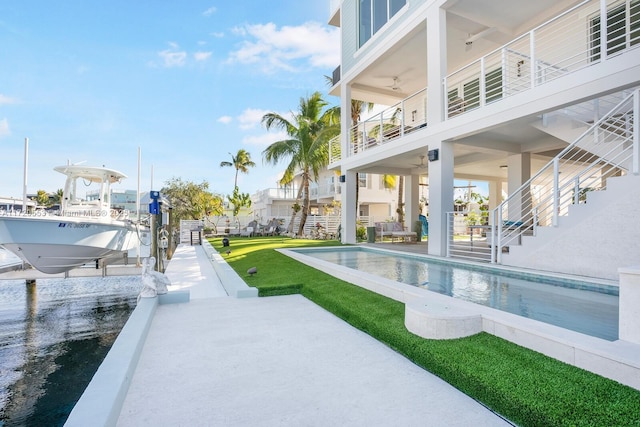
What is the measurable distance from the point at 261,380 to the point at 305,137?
1745cm

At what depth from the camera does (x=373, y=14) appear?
11883 mm

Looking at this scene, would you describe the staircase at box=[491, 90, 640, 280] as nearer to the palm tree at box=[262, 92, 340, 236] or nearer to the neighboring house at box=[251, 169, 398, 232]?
the palm tree at box=[262, 92, 340, 236]

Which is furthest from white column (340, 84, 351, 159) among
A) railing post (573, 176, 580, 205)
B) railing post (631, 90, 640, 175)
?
railing post (631, 90, 640, 175)

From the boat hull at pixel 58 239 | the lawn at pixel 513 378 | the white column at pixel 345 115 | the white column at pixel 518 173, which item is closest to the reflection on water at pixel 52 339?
the boat hull at pixel 58 239

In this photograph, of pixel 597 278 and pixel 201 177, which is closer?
pixel 597 278

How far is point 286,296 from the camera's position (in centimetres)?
592

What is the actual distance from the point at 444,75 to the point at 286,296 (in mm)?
6984

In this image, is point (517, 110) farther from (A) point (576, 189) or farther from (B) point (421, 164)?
(B) point (421, 164)

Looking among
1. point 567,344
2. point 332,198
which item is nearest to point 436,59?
point 567,344

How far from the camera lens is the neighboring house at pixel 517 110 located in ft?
17.7

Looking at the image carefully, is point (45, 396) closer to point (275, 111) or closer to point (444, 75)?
point (444, 75)

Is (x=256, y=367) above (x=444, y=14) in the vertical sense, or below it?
below

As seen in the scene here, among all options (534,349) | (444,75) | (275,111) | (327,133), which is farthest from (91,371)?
(275,111)

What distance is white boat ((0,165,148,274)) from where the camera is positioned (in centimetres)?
867
